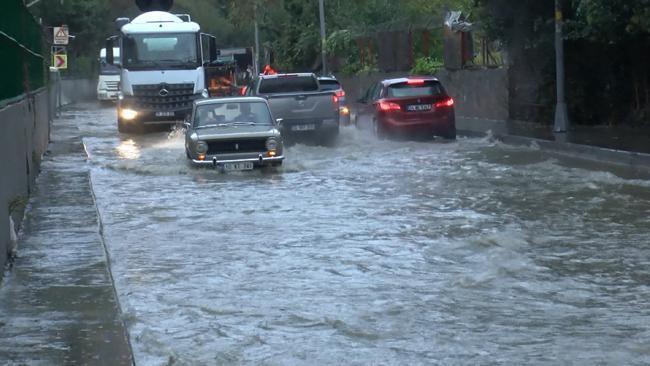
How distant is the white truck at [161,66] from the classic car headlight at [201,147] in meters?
13.3

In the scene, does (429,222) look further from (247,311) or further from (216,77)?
(216,77)

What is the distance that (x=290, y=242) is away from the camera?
13.6 m

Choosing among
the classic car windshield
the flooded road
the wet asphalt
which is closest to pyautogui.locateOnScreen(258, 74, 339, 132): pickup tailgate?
the classic car windshield

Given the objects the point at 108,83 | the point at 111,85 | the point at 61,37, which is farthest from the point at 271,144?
the point at 108,83

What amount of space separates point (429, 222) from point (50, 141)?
1686cm

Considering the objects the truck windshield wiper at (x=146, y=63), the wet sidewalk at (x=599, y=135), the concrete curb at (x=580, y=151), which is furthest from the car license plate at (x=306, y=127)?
the truck windshield wiper at (x=146, y=63)

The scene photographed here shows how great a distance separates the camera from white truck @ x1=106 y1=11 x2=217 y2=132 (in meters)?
34.7

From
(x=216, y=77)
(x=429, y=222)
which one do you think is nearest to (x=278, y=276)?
(x=429, y=222)

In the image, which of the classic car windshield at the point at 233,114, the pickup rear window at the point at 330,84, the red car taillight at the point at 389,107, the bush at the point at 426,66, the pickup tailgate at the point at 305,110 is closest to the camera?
the classic car windshield at the point at 233,114

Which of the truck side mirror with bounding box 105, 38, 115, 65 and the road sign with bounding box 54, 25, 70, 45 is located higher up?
the road sign with bounding box 54, 25, 70, 45

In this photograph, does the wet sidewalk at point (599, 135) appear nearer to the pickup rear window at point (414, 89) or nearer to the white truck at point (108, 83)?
the pickup rear window at point (414, 89)

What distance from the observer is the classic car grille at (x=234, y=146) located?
2162cm

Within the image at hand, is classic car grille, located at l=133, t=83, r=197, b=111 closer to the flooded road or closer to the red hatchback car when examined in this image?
the red hatchback car

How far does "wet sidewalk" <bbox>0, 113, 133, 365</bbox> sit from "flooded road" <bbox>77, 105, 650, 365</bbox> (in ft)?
Answer: 0.96
